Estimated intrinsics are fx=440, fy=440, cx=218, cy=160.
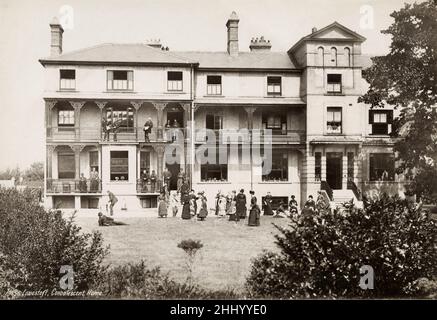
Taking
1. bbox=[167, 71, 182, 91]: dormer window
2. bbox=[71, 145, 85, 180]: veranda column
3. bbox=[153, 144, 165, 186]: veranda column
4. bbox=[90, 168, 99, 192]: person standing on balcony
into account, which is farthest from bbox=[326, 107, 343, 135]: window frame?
bbox=[71, 145, 85, 180]: veranda column

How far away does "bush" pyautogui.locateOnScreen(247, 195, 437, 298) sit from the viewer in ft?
31.9

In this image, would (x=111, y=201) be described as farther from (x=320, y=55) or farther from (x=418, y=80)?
(x=320, y=55)

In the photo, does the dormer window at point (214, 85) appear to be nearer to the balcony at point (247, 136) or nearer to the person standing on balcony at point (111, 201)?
the balcony at point (247, 136)

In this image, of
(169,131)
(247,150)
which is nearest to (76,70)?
(169,131)

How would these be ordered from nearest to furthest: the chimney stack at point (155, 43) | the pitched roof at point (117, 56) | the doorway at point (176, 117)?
the pitched roof at point (117, 56), the doorway at point (176, 117), the chimney stack at point (155, 43)

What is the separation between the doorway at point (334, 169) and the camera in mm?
23422

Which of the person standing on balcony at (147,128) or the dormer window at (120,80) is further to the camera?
the dormer window at (120,80)

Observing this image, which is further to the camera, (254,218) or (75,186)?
(75,186)

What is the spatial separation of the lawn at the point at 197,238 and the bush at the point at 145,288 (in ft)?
2.95

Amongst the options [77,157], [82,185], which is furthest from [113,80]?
[82,185]

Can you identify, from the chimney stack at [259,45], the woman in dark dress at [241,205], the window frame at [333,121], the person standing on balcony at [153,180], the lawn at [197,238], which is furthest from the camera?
the chimney stack at [259,45]

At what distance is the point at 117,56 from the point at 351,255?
21.0 meters

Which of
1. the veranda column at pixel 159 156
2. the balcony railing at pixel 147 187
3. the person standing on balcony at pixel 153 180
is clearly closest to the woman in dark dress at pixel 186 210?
Answer: the balcony railing at pixel 147 187

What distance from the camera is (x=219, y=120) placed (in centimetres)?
2973
